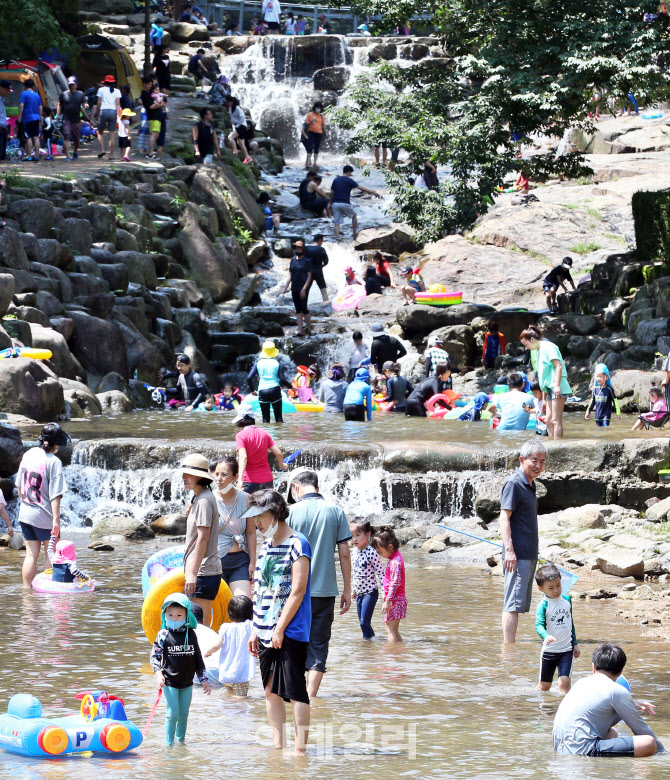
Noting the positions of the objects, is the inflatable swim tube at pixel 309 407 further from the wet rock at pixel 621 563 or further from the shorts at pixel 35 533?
the shorts at pixel 35 533

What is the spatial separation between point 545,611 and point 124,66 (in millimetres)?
34142

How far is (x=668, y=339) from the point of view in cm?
2231

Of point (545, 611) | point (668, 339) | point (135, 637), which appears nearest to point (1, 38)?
point (668, 339)

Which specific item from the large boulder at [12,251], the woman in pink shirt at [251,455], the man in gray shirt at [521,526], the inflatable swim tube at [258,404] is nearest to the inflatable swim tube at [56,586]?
the woman in pink shirt at [251,455]

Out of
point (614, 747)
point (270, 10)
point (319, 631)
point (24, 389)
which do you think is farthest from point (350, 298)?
point (270, 10)

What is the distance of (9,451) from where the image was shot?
16188 mm

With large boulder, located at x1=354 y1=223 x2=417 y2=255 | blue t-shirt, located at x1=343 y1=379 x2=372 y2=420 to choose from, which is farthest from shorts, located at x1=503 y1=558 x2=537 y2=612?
large boulder, located at x1=354 y1=223 x2=417 y2=255

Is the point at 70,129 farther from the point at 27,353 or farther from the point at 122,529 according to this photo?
the point at 122,529

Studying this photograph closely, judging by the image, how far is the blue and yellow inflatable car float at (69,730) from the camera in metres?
6.40

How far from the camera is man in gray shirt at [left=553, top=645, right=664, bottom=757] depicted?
636 cm

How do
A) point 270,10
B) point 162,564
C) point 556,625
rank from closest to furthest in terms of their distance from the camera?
point 556,625 → point 162,564 → point 270,10

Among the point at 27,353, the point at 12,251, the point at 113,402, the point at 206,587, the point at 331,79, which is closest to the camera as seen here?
the point at 206,587

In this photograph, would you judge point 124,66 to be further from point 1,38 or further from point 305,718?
point 305,718

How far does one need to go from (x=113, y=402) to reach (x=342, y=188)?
1369cm
